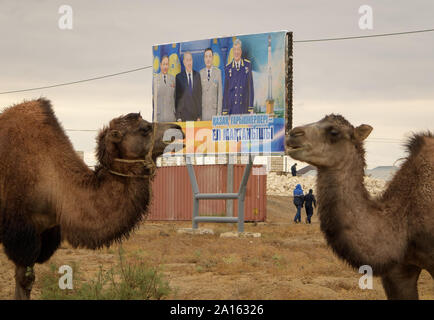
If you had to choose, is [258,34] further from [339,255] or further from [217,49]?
[339,255]

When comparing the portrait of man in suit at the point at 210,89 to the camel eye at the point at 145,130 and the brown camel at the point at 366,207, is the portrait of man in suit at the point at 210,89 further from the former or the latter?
the brown camel at the point at 366,207

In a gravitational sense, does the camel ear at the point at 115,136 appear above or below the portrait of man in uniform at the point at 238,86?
below

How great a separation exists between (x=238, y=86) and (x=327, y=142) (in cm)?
1504

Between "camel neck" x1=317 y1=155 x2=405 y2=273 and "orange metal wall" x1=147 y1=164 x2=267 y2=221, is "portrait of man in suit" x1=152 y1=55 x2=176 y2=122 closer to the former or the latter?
"orange metal wall" x1=147 y1=164 x2=267 y2=221

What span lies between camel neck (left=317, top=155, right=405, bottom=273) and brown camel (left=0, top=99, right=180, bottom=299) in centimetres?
198

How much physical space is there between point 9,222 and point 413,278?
4.43m

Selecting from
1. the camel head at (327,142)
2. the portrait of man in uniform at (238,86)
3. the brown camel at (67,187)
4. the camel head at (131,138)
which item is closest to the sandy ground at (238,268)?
the camel head at (327,142)

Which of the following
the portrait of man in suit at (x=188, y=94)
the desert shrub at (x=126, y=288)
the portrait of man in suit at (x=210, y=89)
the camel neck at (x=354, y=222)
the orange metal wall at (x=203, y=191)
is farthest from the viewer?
the orange metal wall at (x=203, y=191)

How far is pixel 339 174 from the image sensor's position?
21.2ft

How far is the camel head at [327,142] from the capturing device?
21.3 feet

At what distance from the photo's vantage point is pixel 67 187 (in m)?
7.00

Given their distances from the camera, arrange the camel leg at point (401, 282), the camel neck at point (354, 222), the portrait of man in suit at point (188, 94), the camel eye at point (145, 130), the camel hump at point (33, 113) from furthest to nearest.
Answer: the portrait of man in suit at point (188, 94) → the camel hump at point (33, 113) → the camel eye at point (145, 130) → the camel leg at point (401, 282) → the camel neck at point (354, 222)

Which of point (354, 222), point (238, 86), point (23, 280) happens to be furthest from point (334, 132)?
point (238, 86)
